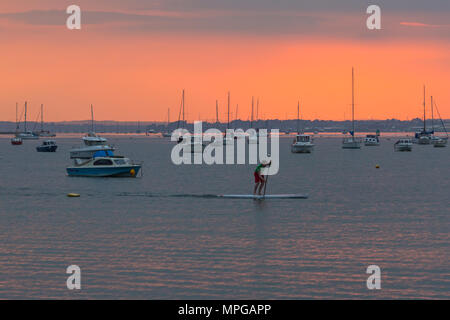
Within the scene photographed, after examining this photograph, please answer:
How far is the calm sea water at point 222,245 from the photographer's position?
23031 millimetres

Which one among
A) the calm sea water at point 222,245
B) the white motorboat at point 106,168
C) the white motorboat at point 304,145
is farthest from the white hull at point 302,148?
the calm sea water at point 222,245

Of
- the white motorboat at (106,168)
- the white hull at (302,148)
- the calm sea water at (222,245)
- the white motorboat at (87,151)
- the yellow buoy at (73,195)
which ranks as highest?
the white hull at (302,148)

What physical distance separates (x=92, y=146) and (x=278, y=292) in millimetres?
106146

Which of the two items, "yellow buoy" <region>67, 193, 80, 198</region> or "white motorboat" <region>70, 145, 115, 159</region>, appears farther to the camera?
"white motorboat" <region>70, 145, 115, 159</region>

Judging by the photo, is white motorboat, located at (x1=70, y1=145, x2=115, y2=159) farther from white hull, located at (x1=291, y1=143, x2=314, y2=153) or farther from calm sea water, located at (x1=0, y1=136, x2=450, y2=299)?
calm sea water, located at (x1=0, y1=136, x2=450, y2=299)

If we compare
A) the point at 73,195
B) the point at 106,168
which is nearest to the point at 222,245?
the point at 73,195

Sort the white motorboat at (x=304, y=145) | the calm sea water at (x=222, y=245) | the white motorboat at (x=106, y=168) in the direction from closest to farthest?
the calm sea water at (x=222, y=245) → the white motorboat at (x=106, y=168) → the white motorboat at (x=304, y=145)

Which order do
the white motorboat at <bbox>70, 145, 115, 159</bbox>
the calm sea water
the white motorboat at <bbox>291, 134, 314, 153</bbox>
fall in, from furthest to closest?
the white motorboat at <bbox>291, 134, 314, 153</bbox> < the white motorboat at <bbox>70, 145, 115, 159</bbox> < the calm sea water

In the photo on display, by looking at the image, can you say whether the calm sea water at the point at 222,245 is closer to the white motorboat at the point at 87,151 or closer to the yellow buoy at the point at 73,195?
the yellow buoy at the point at 73,195

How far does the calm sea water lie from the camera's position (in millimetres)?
23031

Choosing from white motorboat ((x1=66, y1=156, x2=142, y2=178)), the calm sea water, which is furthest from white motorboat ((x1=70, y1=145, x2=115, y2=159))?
the calm sea water

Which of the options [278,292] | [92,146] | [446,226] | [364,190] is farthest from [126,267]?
[92,146]

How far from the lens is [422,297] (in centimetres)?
2164
